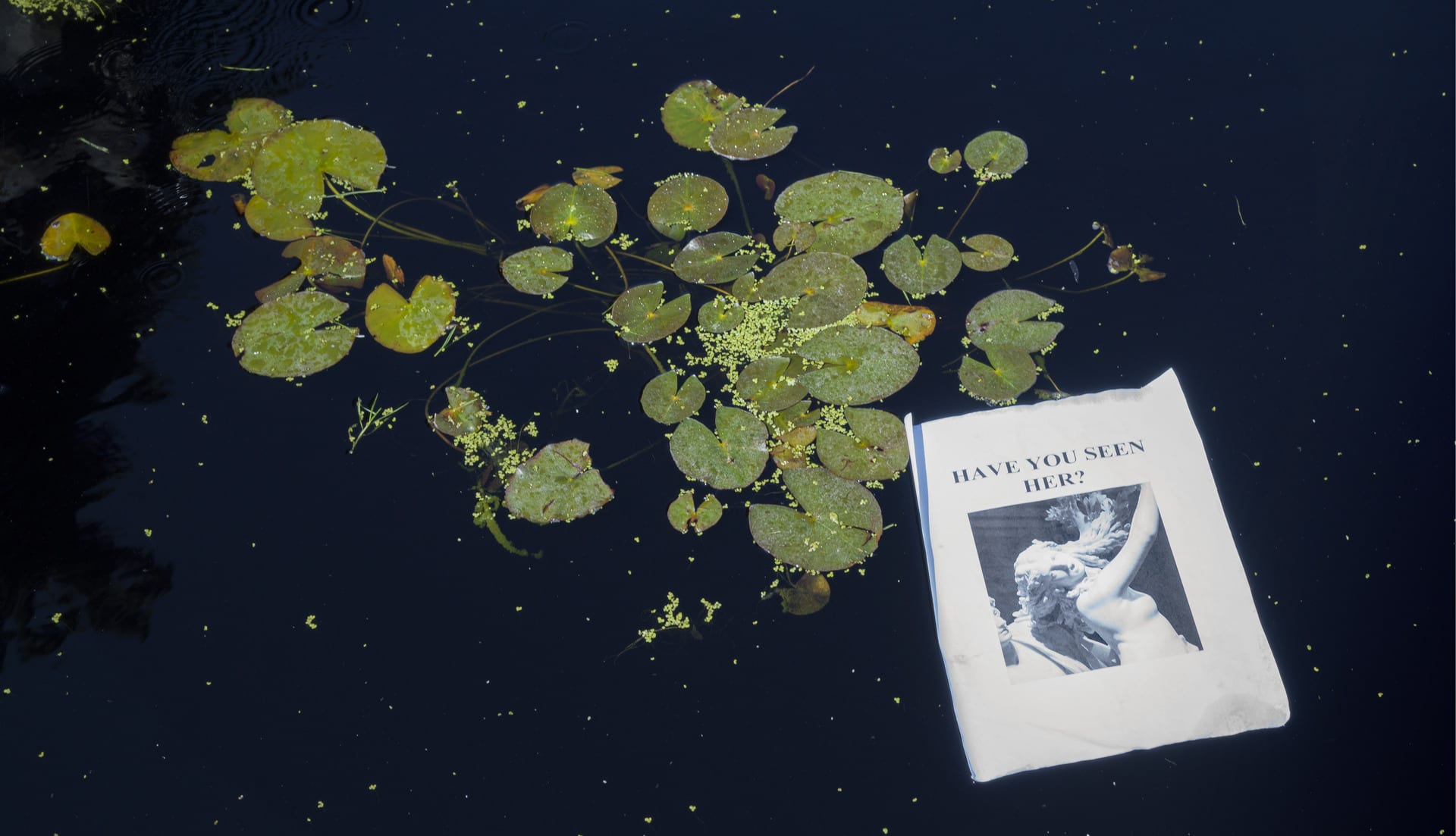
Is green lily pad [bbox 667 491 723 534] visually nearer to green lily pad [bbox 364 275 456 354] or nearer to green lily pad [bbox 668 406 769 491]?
green lily pad [bbox 668 406 769 491]

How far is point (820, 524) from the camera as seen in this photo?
79cm

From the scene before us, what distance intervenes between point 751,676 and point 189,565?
53cm

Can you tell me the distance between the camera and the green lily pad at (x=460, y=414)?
0.82 m

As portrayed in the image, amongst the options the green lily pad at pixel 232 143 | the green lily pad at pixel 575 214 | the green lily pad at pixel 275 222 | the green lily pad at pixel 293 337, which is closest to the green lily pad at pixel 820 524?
the green lily pad at pixel 575 214

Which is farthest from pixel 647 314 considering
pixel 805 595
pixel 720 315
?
pixel 805 595

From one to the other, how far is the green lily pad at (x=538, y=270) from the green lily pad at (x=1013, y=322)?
0.41 metres

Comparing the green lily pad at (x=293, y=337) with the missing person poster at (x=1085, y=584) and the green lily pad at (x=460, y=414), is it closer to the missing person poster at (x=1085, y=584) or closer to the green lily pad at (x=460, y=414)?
the green lily pad at (x=460, y=414)

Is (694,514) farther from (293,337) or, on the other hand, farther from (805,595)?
(293,337)

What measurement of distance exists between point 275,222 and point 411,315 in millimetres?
184

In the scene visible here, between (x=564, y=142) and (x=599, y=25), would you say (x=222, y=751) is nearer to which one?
(x=564, y=142)

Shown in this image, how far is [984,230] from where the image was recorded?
2.94ft

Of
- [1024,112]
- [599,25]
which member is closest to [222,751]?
[599,25]

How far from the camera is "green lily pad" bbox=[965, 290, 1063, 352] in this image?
2.78 feet

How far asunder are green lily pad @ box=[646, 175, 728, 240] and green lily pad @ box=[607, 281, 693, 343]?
71 millimetres
